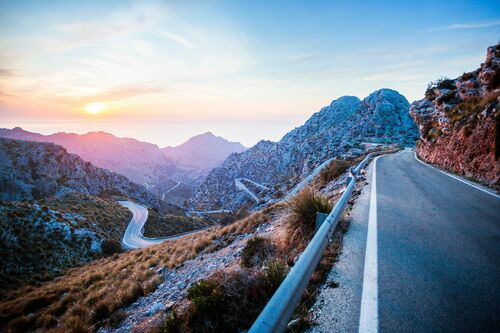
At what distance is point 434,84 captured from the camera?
79.2 ft

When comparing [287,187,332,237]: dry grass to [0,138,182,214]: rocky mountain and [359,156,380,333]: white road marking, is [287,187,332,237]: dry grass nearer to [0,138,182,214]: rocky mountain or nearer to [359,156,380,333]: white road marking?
[359,156,380,333]: white road marking

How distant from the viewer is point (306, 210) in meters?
6.07

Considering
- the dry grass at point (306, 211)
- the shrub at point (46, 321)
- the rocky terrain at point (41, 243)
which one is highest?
the dry grass at point (306, 211)

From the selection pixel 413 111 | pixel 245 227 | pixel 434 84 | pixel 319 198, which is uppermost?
pixel 434 84

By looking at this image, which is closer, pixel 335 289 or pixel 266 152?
pixel 335 289

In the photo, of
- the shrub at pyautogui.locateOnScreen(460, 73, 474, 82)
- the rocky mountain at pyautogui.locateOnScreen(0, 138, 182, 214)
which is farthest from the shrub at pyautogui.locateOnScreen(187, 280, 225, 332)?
the rocky mountain at pyautogui.locateOnScreen(0, 138, 182, 214)

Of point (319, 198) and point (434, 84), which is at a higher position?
point (434, 84)

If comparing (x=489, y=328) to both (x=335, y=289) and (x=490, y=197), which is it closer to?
(x=335, y=289)

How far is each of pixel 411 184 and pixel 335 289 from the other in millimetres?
9800

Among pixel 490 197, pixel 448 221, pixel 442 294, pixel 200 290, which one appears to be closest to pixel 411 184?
pixel 490 197

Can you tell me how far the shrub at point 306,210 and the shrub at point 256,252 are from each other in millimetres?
870

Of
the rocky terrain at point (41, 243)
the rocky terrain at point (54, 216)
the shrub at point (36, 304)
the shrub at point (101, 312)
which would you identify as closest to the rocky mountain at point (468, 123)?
the shrub at point (101, 312)

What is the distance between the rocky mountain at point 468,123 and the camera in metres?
10.9

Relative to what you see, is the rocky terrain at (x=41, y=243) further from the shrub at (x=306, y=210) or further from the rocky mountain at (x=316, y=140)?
the rocky mountain at (x=316, y=140)
